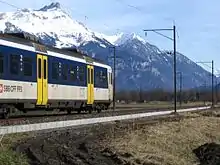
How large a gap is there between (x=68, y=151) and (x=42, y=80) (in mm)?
11997

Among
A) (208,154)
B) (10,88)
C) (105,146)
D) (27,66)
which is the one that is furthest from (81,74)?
(105,146)

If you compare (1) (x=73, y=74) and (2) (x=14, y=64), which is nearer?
(2) (x=14, y=64)

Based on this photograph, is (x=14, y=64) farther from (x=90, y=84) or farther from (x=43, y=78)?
(x=90, y=84)

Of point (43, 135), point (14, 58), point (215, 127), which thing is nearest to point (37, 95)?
point (14, 58)

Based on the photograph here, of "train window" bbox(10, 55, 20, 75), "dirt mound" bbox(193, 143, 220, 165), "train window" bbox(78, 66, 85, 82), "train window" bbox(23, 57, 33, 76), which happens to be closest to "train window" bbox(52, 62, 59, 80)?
"train window" bbox(23, 57, 33, 76)

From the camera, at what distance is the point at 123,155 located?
62.2 feet

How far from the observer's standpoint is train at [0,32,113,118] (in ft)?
84.5

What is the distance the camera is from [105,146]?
20.1 meters

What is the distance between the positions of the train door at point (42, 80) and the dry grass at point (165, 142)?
5971 millimetres

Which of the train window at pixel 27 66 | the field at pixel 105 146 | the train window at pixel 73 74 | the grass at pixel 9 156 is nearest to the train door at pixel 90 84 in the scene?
the train window at pixel 73 74

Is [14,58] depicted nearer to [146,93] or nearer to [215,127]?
[215,127]

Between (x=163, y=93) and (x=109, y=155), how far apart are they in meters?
149

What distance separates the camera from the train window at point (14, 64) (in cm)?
2577

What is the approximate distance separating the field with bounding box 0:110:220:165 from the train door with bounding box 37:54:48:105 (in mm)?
3681
